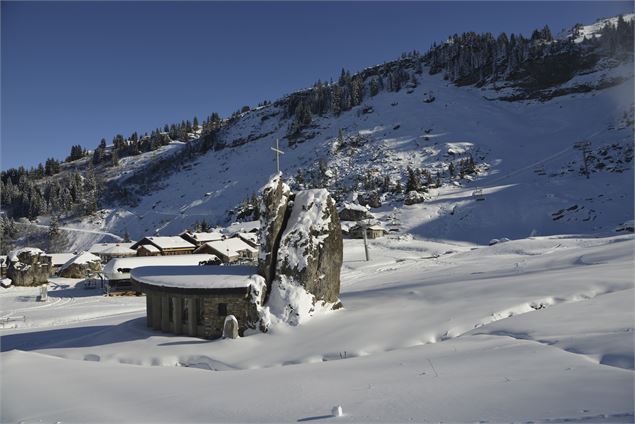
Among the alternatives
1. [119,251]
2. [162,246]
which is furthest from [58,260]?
[162,246]

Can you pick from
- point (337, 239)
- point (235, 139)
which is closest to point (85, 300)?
point (337, 239)

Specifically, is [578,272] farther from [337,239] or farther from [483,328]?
[337,239]

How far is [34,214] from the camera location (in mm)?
116688

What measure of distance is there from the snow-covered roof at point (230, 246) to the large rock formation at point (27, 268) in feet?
66.2

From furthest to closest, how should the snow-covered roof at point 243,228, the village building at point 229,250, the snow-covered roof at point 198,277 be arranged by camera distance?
the snow-covered roof at point 243,228
the village building at point 229,250
the snow-covered roof at point 198,277

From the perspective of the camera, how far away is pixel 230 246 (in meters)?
57.3

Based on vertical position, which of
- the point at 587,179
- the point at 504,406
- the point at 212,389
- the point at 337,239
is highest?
the point at 587,179

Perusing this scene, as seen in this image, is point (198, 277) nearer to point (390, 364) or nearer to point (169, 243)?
point (390, 364)

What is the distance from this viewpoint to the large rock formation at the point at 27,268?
51406mm

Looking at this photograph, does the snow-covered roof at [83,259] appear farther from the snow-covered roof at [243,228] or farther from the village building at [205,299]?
the village building at [205,299]

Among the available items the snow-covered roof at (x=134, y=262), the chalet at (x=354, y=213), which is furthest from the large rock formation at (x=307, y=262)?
the chalet at (x=354, y=213)

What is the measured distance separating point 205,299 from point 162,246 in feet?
160

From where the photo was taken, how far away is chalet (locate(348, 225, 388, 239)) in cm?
6044

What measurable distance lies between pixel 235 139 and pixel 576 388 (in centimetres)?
14676
